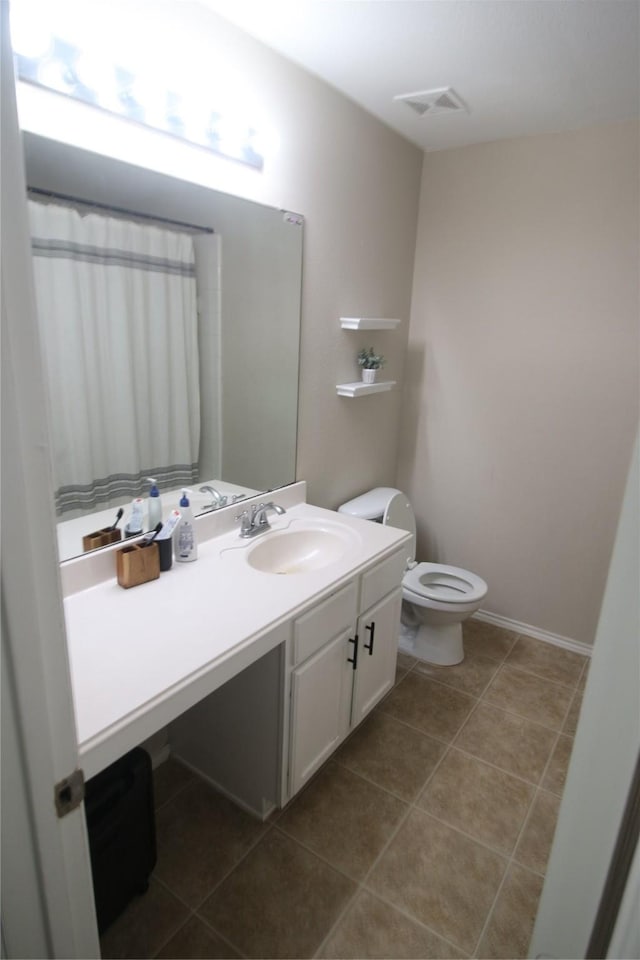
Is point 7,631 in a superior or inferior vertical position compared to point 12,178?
inferior

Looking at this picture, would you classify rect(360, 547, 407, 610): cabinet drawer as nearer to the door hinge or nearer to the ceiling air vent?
the door hinge

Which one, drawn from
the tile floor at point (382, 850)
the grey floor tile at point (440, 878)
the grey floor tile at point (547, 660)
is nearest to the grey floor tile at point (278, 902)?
the tile floor at point (382, 850)

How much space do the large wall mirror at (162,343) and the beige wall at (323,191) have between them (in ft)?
0.21

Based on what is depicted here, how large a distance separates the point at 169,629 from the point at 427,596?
145 centimetres

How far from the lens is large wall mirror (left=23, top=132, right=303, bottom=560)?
1383 millimetres

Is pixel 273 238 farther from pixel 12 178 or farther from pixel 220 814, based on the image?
pixel 220 814

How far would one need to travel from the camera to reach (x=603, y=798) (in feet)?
1.42

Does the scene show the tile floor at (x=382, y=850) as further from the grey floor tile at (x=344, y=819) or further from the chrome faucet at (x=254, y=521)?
the chrome faucet at (x=254, y=521)

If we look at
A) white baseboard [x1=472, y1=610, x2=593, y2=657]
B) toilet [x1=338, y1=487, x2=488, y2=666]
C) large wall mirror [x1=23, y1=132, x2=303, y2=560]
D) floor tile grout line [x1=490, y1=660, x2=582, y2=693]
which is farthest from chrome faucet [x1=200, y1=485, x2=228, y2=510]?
white baseboard [x1=472, y1=610, x2=593, y2=657]

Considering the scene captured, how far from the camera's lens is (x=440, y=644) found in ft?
Result: 8.62

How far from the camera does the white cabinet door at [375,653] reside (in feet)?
6.30

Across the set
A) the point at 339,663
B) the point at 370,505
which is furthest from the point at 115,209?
the point at 370,505

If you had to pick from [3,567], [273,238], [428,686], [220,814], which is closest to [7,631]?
[3,567]

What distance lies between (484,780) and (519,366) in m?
1.90
